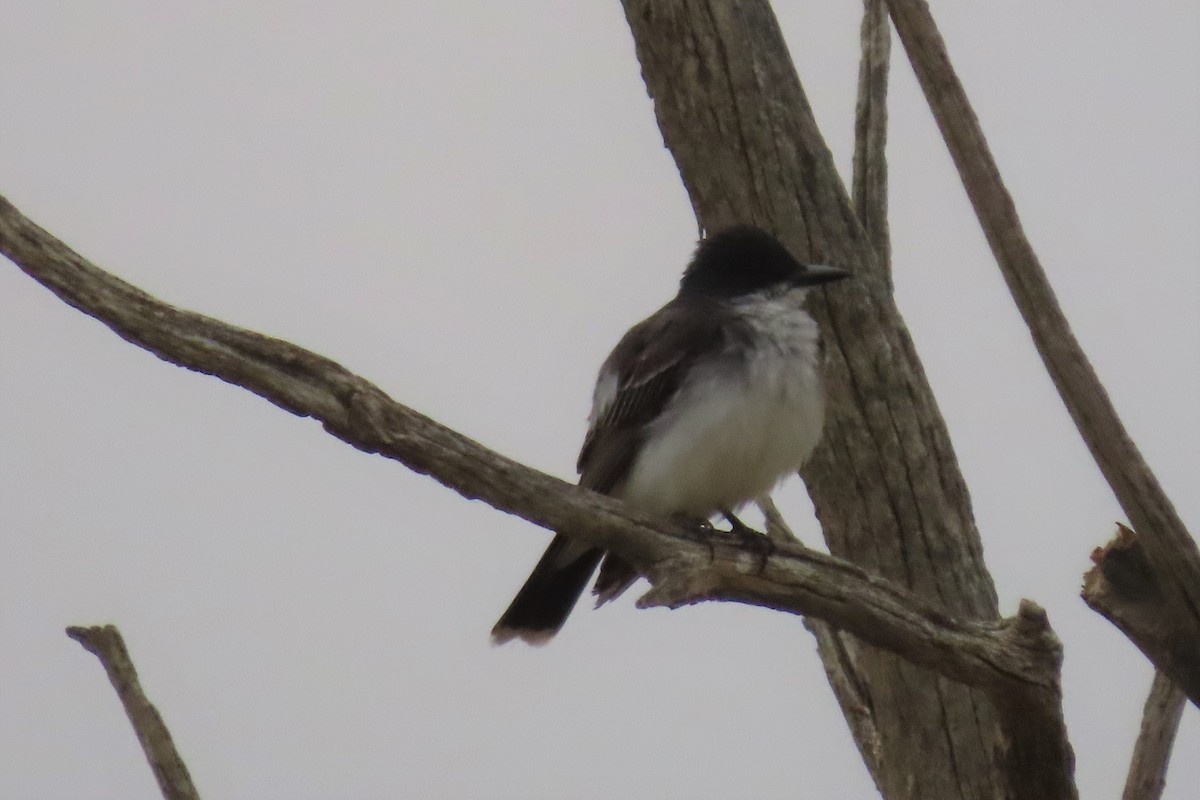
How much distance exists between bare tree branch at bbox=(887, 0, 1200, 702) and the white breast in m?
1.09

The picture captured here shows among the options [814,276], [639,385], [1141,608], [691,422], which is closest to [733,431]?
[691,422]

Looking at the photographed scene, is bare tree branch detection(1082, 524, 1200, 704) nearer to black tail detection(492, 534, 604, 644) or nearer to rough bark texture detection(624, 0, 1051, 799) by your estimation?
rough bark texture detection(624, 0, 1051, 799)

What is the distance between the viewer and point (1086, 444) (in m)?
4.82

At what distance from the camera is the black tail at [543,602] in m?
5.91

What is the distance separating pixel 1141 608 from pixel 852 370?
6.04ft

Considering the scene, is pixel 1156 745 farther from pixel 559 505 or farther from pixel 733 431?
pixel 559 505

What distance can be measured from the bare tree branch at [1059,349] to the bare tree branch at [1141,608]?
0.03 m

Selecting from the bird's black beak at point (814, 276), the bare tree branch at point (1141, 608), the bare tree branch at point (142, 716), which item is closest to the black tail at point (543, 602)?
the bird's black beak at point (814, 276)

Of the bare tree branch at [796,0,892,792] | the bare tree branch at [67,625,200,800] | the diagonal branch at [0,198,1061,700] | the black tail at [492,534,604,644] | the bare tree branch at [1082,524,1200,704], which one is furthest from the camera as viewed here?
the bare tree branch at [796,0,892,792]

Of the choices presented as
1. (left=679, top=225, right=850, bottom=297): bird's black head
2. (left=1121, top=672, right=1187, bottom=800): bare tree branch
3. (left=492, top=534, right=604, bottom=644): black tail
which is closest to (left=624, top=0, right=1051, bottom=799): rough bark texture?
(left=679, top=225, right=850, bottom=297): bird's black head

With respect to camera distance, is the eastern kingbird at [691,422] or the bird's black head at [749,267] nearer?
the eastern kingbird at [691,422]

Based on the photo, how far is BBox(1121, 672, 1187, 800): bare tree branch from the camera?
5.78 meters

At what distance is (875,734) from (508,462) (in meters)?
2.75

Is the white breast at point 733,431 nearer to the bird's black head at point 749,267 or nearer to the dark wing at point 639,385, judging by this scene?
the dark wing at point 639,385
